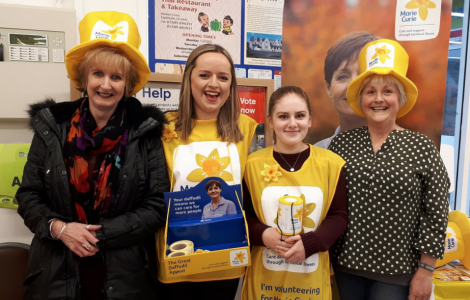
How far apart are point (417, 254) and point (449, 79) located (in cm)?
189

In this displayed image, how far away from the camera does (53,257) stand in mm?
1331

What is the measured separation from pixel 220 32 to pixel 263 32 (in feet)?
1.12

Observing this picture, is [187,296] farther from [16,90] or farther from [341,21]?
[341,21]

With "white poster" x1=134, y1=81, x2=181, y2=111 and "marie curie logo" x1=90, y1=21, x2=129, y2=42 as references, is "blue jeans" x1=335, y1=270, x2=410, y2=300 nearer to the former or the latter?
"white poster" x1=134, y1=81, x2=181, y2=111

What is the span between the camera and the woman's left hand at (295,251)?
1383mm

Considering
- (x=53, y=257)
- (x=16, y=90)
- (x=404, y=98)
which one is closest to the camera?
(x=53, y=257)

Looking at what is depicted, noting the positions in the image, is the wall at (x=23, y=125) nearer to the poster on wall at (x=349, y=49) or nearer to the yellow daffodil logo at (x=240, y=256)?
the poster on wall at (x=349, y=49)

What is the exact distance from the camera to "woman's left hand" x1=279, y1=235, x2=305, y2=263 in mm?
1383

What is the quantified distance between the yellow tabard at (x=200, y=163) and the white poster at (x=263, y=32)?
103cm

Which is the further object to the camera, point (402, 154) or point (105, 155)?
point (402, 154)

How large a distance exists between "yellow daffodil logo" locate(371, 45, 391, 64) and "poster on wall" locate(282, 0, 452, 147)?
0.36 metres

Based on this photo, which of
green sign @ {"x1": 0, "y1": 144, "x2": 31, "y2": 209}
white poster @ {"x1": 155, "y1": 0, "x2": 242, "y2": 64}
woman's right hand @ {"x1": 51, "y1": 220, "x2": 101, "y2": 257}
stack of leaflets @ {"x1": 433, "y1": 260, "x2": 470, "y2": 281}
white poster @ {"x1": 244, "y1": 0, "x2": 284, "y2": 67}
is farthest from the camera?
white poster @ {"x1": 244, "y1": 0, "x2": 284, "y2": 67}

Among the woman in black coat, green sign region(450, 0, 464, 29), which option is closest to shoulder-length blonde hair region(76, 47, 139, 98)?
the woman in black coat

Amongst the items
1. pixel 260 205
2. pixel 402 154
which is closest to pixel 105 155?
pixel 260 205
